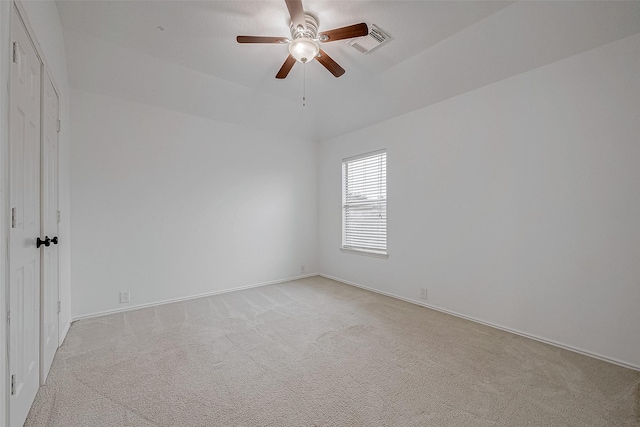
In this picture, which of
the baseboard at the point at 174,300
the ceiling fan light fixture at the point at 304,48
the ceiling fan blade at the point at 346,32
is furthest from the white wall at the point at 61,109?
the ceiling fan blade at the point at 346,32

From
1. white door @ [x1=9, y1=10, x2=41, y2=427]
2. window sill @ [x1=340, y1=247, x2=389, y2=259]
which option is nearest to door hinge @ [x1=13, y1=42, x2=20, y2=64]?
white door @ [x1=9, y1=10, x2=41, y2=427]

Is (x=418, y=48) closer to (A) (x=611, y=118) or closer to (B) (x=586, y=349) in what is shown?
(A) (x=611, y=118)

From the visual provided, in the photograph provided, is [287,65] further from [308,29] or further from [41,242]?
[41,242]

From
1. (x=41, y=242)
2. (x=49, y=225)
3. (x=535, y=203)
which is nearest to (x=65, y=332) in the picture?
(x=49, y=225)

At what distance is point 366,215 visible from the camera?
435cm

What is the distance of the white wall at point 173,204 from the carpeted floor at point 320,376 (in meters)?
0.65

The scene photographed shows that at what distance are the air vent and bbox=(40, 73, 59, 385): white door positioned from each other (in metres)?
2.59

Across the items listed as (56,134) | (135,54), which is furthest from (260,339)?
(135,54)

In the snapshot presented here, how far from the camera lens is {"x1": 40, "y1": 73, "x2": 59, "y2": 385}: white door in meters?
1.91

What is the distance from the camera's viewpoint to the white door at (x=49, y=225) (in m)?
1.91

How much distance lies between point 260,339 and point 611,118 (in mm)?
3627

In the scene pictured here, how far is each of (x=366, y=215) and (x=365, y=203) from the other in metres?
0.20

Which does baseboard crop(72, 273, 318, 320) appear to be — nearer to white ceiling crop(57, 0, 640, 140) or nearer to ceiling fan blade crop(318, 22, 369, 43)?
white ceiling crop(57, 0, 640, 140)

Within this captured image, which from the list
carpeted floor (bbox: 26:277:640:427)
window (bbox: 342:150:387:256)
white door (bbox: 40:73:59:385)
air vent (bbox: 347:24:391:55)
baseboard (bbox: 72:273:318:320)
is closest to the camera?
carpeted floor (bbox: 26:277:640:427)
